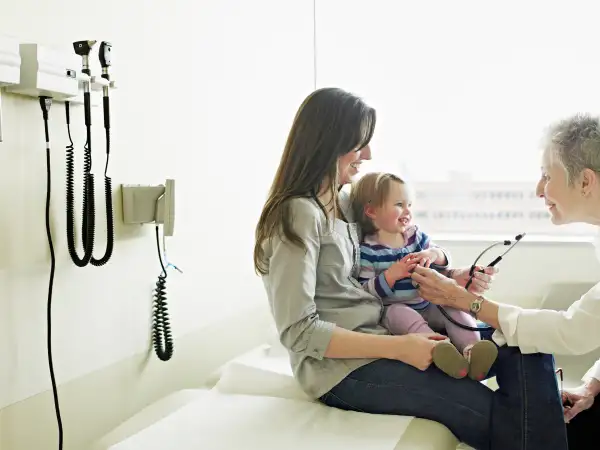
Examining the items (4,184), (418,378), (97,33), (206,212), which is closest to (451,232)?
(206,212)

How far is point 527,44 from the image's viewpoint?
9.88ft

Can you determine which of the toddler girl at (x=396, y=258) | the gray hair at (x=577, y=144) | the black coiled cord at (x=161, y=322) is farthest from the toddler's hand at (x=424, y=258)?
the black coiled cord at (x=161, y=322)

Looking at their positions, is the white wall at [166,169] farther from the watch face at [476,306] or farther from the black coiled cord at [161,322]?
the watch face at [476,306]

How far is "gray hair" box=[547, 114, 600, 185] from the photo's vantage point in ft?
5.57

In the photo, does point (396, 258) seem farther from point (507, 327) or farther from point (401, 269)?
Result: point (507, 327)

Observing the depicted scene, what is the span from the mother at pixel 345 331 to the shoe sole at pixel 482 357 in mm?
33

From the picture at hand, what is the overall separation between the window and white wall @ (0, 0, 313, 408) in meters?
0.37

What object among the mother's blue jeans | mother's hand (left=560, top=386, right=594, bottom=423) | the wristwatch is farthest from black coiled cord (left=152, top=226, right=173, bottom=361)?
mother's hand (left=560, top=386, right=594, bottom=423)

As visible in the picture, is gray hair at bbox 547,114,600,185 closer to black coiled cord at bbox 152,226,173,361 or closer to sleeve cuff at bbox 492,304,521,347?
sleeve cuff at bbox 492,304,521,347

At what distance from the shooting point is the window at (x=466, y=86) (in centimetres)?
298

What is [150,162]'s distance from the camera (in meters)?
2.00

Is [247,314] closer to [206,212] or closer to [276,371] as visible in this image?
[206,212]

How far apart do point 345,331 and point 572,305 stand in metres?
0.54

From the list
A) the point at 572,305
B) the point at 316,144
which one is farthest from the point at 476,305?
the point at 316,144
